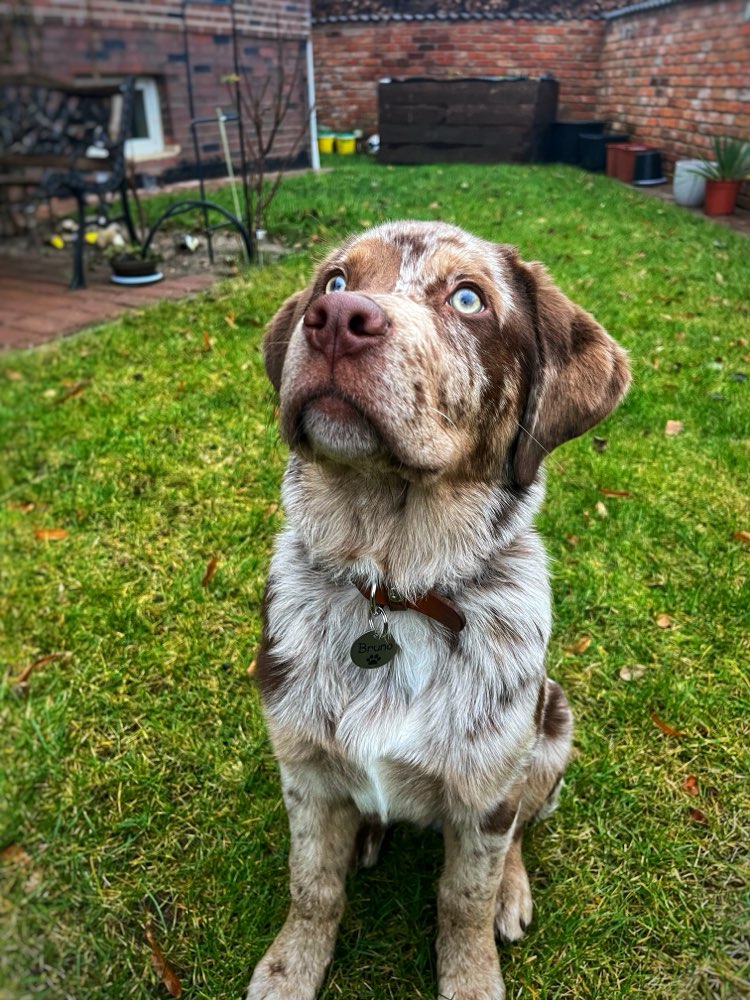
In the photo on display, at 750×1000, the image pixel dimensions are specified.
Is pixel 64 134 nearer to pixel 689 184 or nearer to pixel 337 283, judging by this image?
pixel 337 283

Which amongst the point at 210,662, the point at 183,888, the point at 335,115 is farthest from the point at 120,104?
the point at 335,115

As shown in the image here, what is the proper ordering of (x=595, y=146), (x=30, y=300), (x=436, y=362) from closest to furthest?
(x=30, y=300) < (x=436, y=362) < (x=595, y=146)

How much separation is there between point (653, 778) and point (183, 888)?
5.42ft

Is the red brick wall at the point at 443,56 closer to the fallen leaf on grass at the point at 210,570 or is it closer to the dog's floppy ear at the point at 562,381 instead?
the fallen leaf on grass at the point at 210,570

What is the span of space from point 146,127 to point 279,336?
1500 mm

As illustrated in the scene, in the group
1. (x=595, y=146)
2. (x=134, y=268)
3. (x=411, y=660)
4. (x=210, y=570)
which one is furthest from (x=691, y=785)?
(x=595, y=146)

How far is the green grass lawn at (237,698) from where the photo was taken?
216cm

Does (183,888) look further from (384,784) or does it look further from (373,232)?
(373,232)

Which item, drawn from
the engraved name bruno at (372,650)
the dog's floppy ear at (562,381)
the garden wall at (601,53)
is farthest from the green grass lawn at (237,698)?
the garden wall at (601,53)

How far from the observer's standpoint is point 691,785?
8.96ft

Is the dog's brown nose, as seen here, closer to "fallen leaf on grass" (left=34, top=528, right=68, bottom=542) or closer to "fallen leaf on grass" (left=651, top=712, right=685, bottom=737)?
"fallen leaf on grass" (left=651, top=712, right=685, bottom=737)

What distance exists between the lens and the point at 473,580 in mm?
2070

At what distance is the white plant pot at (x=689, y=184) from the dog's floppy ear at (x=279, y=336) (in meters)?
11.1

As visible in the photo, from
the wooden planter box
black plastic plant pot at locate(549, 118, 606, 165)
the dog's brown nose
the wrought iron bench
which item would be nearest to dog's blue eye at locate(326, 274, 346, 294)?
the dog's brown nose
